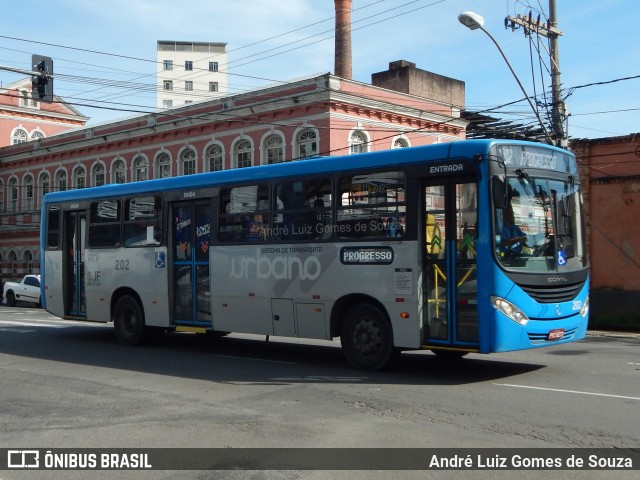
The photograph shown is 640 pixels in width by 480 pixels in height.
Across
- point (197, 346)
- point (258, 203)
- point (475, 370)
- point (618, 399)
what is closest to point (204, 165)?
point (197, 346)

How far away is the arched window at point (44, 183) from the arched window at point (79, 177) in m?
2.83

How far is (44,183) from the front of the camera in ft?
→ 157

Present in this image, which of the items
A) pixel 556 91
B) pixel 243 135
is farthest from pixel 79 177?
pixel 556 91

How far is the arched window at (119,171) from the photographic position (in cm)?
4178

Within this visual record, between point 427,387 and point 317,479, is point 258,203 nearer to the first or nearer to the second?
point 427,387

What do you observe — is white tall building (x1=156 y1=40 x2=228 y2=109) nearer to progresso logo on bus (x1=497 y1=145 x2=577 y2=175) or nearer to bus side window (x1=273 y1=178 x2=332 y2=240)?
bus side window (x1=273 y1=178 x2=332 y2=240)

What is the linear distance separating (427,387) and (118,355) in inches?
264

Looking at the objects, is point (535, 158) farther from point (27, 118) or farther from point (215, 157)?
point (27, 118)

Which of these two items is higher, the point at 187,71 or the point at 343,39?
the point at 187,71

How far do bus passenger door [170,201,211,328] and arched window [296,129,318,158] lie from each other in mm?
18580

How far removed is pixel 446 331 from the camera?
1027cm

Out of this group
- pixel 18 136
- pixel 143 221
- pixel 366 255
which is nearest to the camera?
pixel 366 255

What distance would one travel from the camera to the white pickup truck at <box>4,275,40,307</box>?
119 feet

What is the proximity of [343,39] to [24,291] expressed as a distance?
2144cm
